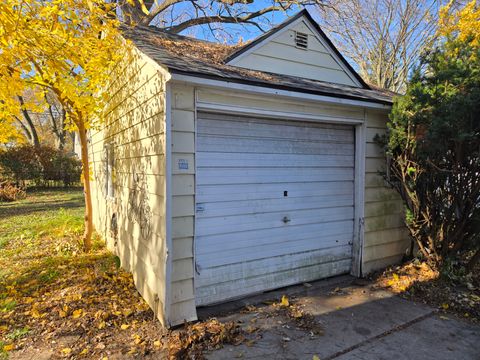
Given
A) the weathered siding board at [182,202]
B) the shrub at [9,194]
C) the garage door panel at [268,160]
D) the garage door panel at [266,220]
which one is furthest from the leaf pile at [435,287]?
the shrub at [9,194]

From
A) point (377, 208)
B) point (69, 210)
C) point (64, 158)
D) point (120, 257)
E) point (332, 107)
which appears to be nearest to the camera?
point (332, 107)

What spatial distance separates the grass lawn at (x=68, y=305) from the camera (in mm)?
3133

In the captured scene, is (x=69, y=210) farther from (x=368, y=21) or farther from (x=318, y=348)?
(x=368, y=21)

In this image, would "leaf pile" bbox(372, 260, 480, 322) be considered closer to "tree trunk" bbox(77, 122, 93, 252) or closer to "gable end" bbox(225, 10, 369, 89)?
"gable end" bbox(225, 10, 369, 89)

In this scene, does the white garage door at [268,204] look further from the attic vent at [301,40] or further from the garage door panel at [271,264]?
the attic vent at [301,40]

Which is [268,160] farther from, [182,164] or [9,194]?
[9,194]

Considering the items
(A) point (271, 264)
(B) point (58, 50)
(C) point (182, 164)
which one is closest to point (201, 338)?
(A) point (271, 264)

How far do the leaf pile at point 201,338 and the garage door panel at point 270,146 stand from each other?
1.95 meters

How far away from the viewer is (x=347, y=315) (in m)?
3.71

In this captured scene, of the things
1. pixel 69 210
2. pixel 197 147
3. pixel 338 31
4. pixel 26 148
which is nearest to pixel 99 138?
pixel 69 210

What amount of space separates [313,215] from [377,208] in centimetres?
114

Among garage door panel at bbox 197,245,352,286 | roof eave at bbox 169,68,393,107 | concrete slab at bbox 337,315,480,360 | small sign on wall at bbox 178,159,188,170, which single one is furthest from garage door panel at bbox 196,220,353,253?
roof eave at bbox 169,68,393,107

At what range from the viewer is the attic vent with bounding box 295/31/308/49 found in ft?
16.9

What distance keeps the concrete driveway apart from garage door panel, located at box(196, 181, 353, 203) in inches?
51.5
